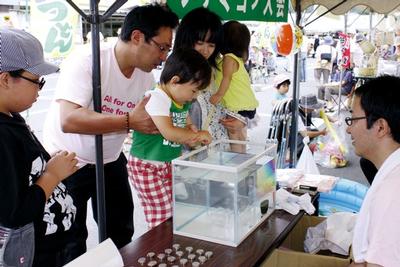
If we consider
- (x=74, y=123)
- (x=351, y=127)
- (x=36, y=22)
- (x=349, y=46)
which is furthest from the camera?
(x=349, y=46)

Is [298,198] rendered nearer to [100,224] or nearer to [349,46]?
[100,224]

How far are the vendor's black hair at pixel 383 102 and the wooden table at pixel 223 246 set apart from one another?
0.54 metres

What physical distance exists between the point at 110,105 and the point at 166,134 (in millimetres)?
364

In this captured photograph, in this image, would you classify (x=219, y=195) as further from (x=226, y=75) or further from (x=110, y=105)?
(x=226, y=75)

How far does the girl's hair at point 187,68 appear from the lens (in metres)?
1.63

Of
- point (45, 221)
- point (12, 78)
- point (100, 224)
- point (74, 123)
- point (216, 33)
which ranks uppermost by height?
point (216, 33)

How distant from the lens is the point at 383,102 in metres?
1.34

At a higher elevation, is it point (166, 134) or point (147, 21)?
point (147, 21)

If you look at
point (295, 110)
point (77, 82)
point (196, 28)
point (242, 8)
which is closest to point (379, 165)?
point (196, 28)

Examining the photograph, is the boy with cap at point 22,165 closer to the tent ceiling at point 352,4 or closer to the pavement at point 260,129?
the pavement at point 260,129

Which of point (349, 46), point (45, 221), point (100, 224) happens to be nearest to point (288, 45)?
point (100, 224)

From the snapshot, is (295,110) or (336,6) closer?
(336,6)

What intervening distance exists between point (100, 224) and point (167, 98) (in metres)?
0.60

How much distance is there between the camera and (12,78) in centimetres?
113
